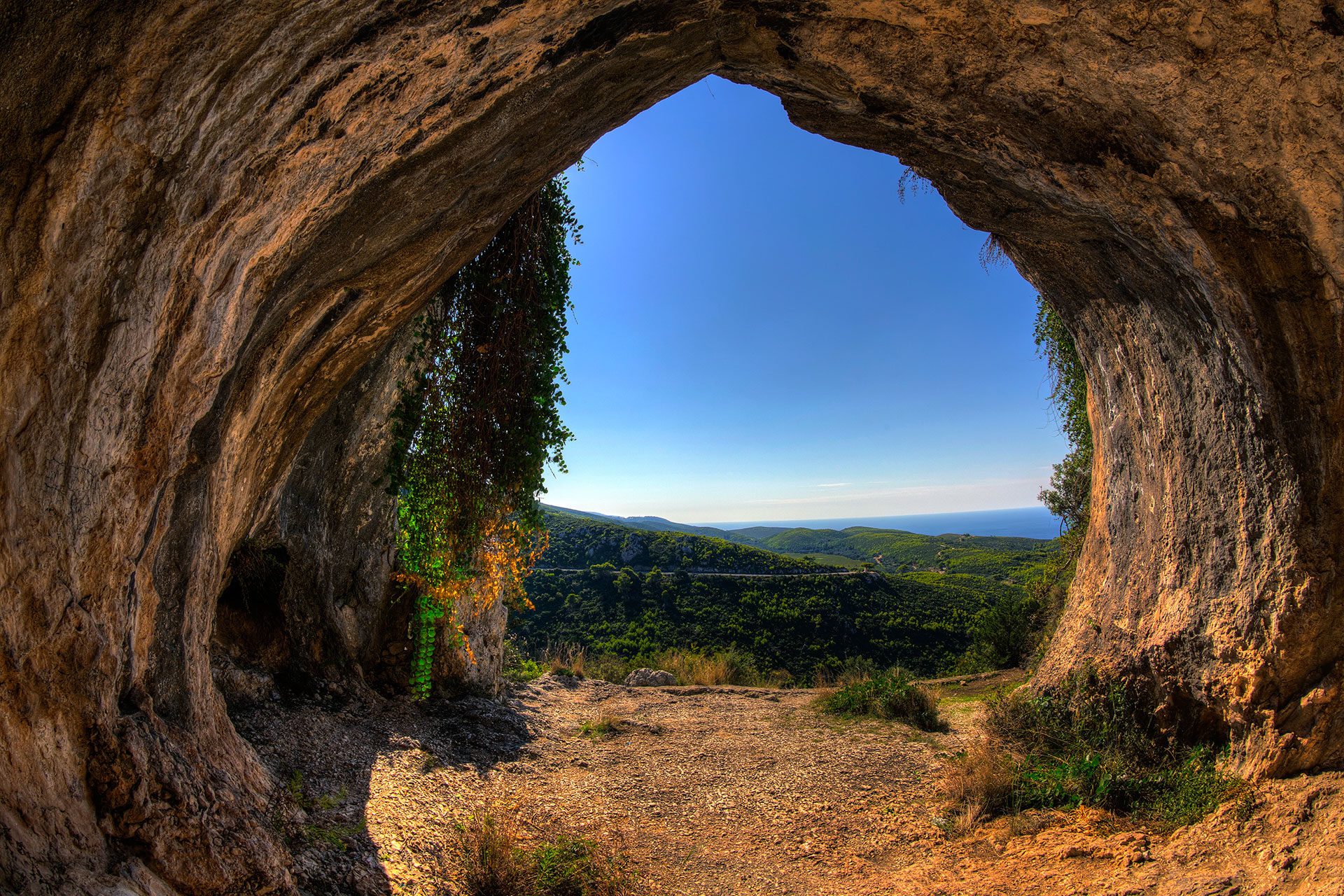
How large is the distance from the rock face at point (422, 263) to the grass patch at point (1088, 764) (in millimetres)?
307

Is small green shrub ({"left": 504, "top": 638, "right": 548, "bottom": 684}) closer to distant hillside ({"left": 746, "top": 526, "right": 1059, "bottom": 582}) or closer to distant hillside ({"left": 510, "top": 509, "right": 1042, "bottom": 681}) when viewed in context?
distant hillside ({"left": 510, "top": 509, "right": 1042, "bottom": 681})

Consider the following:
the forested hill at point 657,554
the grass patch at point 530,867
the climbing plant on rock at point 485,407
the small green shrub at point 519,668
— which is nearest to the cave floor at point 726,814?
the grass patch at point 530,867

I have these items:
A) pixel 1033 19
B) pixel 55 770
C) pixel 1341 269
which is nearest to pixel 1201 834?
pixel 1341 269

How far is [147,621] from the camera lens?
9.22 feet

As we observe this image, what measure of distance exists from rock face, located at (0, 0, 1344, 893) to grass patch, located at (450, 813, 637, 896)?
126 centimetres

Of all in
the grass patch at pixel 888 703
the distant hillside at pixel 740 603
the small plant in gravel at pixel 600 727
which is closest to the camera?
the small plant in gravel at pixel 600 727

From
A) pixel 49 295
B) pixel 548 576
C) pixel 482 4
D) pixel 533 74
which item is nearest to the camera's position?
pixel 49 295

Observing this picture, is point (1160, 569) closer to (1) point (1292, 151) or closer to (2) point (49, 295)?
(1) point (1292, 151)

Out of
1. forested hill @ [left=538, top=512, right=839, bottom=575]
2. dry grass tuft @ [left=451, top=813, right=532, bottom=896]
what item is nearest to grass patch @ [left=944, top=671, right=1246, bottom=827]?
dry grass tuft @ [left=451, top=813, right=532, bottom=896]

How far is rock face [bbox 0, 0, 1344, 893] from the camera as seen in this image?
6.85 feet

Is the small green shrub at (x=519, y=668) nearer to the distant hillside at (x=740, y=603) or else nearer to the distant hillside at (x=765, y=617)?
the distant hillside at (x=740, y=603)

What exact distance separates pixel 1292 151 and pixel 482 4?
4330mm

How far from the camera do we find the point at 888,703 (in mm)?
7754

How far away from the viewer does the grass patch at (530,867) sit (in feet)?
11.4
